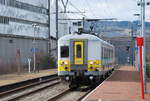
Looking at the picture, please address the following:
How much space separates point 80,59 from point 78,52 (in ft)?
1.39

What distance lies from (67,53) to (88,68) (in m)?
1.50

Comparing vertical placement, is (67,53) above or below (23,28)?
below

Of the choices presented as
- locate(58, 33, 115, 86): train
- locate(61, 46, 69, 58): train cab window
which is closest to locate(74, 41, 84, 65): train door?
locate(58, 33, 115, 86): train

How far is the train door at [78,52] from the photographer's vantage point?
70.8 ft

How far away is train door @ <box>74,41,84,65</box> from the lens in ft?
70.8

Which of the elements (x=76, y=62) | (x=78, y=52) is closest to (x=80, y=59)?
(x=76, y=62)

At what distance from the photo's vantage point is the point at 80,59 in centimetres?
2159

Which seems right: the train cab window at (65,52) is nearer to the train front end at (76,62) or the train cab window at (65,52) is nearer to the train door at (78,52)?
the train front end at (76,62)

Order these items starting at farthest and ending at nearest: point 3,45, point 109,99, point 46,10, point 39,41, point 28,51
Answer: point 46,10, point 39,41, point 28,51, point 3,45, point 109,99

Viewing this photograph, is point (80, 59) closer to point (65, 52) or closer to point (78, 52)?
point (78, 52)

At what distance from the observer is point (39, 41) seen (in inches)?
2601

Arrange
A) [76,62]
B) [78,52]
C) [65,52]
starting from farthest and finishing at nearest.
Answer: [65,52] → [78,52] → [76,62]

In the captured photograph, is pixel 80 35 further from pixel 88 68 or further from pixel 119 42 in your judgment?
pixel 119 42

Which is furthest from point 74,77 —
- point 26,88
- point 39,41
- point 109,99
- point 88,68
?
point 39,41
